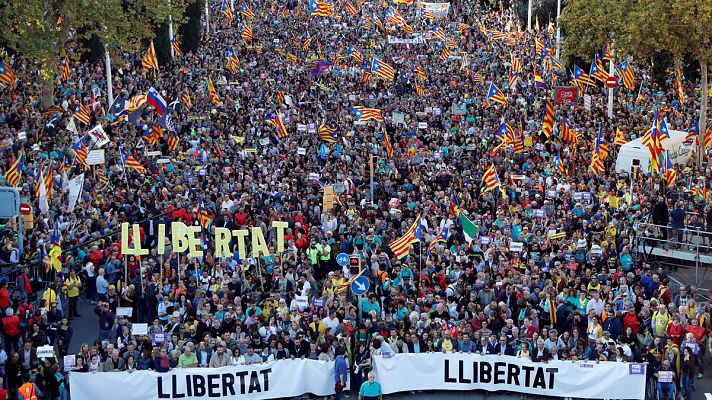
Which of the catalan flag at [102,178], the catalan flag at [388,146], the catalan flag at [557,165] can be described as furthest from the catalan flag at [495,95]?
the catalan flag at [102,178]

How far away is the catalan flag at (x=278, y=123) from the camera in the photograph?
39094 millimetres

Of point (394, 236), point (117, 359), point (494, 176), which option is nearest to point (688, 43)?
point (494, 176)

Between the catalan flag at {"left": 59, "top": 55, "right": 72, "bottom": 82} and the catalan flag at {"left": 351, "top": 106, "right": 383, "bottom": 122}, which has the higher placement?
the catalan flag at {"left": 59, "top": 55, "right": 72, "bottom": 82}

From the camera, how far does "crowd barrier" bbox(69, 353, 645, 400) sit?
22.7 metres

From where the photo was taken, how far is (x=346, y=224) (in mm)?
30703

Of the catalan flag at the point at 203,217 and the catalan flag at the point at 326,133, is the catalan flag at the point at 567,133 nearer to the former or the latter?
the catalan flag at the point at 326,133

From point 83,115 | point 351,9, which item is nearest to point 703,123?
point 83,115

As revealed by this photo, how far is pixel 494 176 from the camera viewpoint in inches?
1284

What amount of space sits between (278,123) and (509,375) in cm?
1764

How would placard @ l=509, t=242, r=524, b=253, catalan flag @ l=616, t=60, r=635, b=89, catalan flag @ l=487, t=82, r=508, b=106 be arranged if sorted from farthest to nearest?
catalan flag @ l=616, t=60, r=635, b=89 < catalan flag @ l=487, t=82, r=508, b=106 < placard @ l=509, t=242, r=524, b=253

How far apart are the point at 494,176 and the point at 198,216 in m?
7.55

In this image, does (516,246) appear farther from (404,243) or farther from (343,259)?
(343,259)

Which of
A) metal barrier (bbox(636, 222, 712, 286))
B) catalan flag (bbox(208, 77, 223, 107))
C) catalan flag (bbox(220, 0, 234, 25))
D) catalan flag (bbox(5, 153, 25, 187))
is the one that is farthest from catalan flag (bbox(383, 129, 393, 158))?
catalan flag (bbox(220, 0, 234, 25))

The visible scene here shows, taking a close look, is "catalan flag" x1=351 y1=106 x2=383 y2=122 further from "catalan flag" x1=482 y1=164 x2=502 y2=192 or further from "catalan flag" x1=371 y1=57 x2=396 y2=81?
"catalan flag" x1=371 y1=57 x2=396 y2=81
